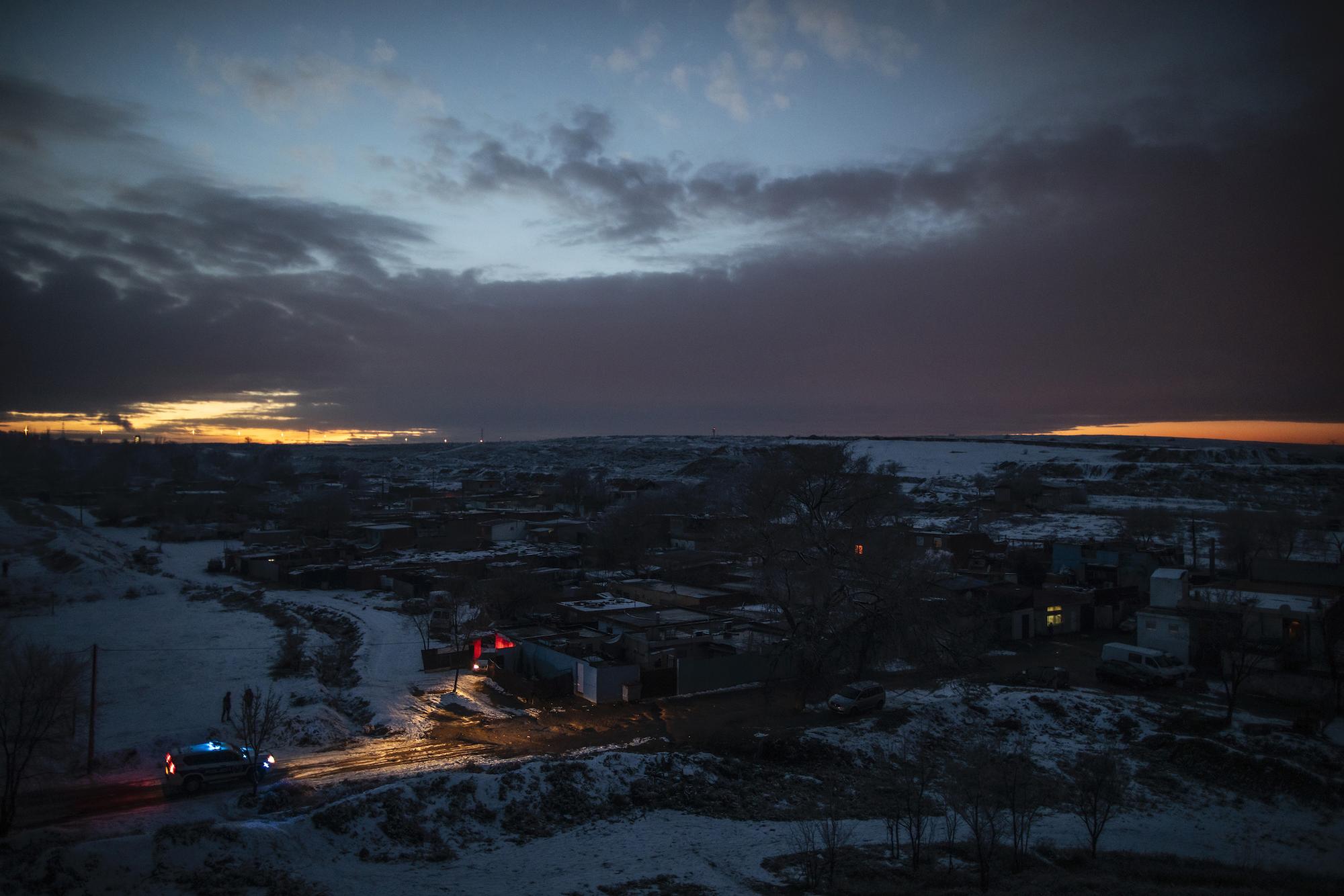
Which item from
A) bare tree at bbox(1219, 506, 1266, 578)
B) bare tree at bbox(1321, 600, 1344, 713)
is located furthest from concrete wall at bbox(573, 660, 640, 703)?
bare tree at bbox(1219, 506, 1266, 578)

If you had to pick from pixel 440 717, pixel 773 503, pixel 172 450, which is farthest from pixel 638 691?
pixel 172 450

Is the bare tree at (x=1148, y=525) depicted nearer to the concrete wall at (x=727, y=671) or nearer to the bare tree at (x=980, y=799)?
the concrete wall at (x=727, y=671)

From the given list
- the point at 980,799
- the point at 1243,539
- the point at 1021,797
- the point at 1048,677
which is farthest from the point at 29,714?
the point at 1243,539

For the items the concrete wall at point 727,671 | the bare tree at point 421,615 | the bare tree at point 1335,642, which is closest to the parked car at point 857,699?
the concrete wall at point 727,671

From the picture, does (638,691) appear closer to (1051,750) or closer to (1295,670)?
(1051,750)

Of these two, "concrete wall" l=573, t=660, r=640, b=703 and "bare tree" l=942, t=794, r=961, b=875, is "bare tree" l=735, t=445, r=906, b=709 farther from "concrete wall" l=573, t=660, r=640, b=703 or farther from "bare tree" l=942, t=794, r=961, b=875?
"bare tree" l=942, t=794, r=961, b=875

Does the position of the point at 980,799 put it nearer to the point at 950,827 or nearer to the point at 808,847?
the point at 950,827

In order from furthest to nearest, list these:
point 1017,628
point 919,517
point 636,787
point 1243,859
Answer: point 919,517 < point 1017,628 < point 636,787 < point 1243,859
